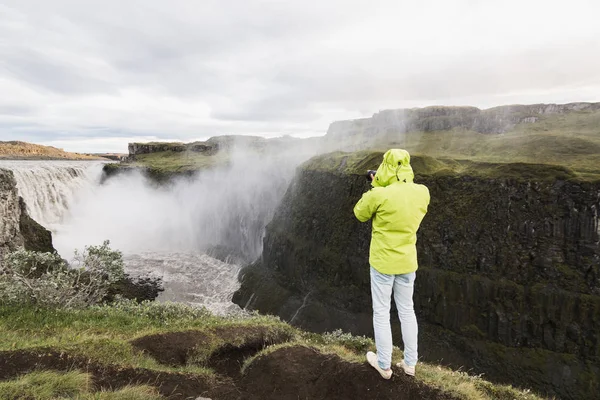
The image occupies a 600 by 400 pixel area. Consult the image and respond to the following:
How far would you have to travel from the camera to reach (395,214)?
658cm

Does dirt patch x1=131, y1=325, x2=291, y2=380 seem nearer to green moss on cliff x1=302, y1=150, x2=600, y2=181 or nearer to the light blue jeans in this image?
the light blue jeans

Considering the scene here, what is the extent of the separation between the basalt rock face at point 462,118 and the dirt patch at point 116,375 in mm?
95055

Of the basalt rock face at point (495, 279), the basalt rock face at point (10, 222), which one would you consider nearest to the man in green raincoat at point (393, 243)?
the basalt rock face at point (495, 279)

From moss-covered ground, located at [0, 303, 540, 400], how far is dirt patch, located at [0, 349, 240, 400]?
0.02 metres

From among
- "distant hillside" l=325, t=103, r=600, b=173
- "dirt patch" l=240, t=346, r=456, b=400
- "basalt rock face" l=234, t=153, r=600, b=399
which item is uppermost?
"distant hillside" l=325, t=103, r=600, b=173

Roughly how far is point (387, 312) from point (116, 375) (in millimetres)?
5719

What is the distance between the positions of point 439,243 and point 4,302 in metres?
29.2

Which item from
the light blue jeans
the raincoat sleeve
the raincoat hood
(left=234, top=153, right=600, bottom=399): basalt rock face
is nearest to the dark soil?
the light blue jeans

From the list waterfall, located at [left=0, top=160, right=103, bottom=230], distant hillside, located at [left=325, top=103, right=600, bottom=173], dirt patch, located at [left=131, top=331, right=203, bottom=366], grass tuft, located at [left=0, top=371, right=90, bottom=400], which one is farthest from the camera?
waterfall, located at [left=0, top=160, right=103, bottom=230]

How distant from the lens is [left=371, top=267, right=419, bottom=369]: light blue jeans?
22.3 ft

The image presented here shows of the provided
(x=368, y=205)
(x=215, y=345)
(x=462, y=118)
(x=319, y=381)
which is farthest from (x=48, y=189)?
(x=462, y=118)

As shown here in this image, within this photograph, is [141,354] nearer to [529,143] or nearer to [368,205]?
[368,205]

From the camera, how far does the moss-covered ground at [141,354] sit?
21.7 ft

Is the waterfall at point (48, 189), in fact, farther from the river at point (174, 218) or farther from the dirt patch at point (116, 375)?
the dirt patch at point (116, 375)
